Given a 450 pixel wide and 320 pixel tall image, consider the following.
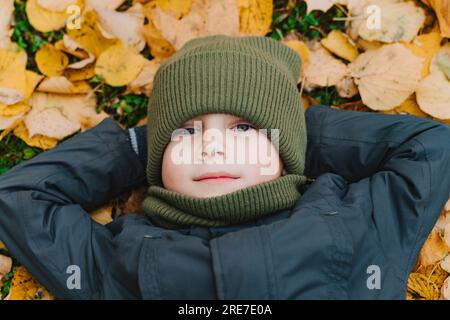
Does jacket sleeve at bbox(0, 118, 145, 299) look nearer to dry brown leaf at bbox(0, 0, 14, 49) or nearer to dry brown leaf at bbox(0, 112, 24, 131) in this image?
dry brown leaf at bbox(0, 112, 24, 131)

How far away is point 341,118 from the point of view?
5.48 feet

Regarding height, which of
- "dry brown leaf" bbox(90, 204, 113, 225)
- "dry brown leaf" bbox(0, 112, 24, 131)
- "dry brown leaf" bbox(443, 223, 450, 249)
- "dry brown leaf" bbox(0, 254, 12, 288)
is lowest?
"dry brown leaf" bbox(0, 254, 12, 288)

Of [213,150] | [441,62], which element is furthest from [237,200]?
[441,62]

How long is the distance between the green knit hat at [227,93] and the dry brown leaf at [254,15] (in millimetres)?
228

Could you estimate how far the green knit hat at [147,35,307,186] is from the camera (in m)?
1.47

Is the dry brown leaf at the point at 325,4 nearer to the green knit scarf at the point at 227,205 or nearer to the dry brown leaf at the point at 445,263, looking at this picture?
the green knit scarf at the point at 227,205

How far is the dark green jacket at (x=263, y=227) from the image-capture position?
1322 mm

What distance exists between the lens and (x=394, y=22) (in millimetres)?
1753

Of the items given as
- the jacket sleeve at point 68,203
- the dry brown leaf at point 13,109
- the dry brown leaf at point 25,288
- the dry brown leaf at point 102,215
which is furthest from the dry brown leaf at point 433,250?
the dry brown leaf at point 13,109

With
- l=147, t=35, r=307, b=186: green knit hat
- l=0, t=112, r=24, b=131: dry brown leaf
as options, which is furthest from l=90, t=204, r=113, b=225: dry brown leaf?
l=0, t=112, r=24, b=131: dry brown leaf

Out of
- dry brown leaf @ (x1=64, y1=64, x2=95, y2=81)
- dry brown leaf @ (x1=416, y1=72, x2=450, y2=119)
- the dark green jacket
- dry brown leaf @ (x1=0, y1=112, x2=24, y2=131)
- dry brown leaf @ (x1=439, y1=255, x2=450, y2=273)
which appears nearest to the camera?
the dark green jacket

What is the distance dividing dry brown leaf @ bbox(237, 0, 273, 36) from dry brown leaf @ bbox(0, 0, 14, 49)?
0.74 meters

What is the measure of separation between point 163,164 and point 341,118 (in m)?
0.54

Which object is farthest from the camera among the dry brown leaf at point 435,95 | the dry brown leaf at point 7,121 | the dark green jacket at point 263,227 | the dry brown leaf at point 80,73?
the dry brown leaf at point 80,73
